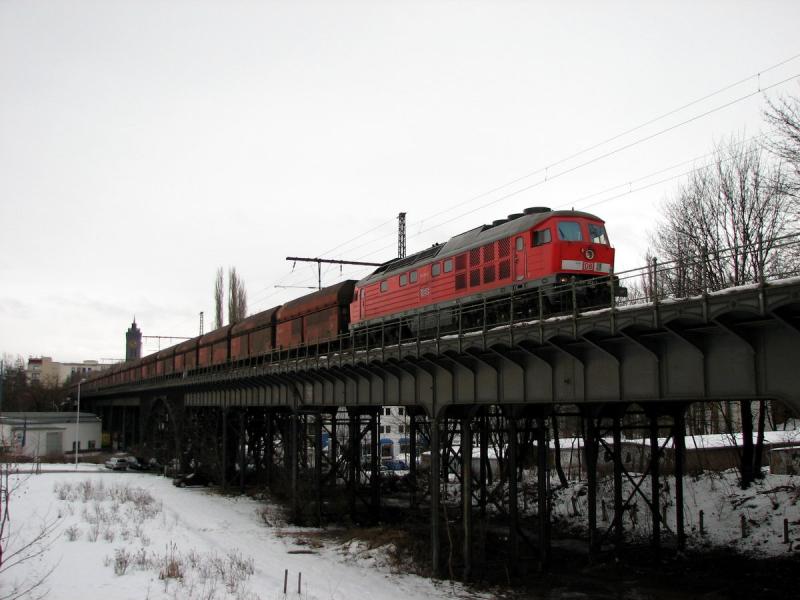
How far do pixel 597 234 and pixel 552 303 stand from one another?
3.39m

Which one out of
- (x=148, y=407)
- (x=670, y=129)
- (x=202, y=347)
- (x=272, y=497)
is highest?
(x=670, y=129)

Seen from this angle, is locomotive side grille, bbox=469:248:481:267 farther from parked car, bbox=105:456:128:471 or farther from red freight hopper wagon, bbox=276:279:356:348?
parked car, bbox=105:456:128:471

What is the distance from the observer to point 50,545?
22359mm

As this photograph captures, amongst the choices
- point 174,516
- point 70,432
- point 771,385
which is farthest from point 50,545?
point 70,432

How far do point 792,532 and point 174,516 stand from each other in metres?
27.1

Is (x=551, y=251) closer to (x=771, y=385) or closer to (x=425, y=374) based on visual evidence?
(x=425, y=374)

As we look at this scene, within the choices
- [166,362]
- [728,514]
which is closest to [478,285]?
[728,514]

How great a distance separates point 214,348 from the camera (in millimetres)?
52938

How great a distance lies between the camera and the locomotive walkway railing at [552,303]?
1359cm

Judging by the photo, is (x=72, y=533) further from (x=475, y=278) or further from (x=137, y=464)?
(x=137, y=464)

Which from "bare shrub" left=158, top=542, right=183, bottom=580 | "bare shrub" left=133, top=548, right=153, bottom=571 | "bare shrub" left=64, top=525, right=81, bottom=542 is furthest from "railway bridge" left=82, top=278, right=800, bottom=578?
"bare shrub" left=64, top=525, right=81, bottom=542

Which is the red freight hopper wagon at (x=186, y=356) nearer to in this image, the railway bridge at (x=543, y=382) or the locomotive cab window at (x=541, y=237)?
the railway bridge at (x=543, y=382)

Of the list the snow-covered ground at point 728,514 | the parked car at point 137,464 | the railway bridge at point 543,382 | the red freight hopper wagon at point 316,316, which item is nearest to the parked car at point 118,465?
the parked car at point 137,464

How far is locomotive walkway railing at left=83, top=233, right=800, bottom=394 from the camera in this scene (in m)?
13.6
